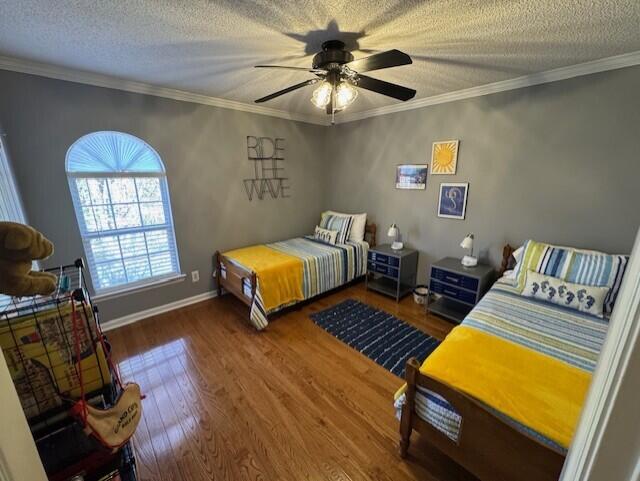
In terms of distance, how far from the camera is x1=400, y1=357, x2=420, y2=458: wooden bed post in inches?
52.2

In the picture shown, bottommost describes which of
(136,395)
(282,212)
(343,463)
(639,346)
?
(343,463)

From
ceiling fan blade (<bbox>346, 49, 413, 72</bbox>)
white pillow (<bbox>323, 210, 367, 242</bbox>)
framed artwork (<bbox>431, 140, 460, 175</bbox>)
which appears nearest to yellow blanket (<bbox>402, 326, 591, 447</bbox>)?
ceiling fan blade (<bbox>346, 49, 413, 72</bbox>)

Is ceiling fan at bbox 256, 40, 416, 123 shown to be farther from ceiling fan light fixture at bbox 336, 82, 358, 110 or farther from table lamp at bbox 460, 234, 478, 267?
table lamp at bbox 460, 234, 478, 267

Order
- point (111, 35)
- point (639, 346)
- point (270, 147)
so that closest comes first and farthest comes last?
point (639, 346) < point (111, 35) < point (270, 147)

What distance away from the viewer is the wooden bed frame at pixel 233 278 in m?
2.71

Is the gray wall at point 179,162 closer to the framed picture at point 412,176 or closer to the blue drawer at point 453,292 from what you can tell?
the framed picture at point 412,176

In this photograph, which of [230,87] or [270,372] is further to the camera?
[230,87]

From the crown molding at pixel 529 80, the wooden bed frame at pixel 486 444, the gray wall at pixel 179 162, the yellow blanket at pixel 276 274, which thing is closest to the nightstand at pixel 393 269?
the yellow blanket at pixel 276 274

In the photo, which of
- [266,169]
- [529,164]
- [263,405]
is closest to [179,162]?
[266,169]

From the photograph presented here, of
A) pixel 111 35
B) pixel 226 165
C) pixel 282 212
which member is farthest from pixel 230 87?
pixel 282 212

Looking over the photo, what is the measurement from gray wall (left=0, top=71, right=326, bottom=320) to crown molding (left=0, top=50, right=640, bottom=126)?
0.06 metres

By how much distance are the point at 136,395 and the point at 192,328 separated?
177cm

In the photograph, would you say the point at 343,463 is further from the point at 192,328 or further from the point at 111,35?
the point at 111,35

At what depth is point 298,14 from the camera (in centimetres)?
144
